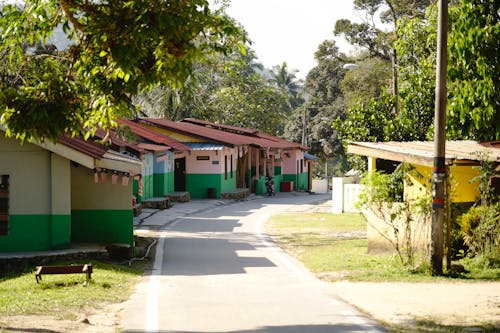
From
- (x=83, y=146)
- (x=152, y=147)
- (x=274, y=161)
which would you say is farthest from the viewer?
(x=274, y=161)

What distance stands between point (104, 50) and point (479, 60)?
966 cm

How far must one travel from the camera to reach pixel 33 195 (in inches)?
703

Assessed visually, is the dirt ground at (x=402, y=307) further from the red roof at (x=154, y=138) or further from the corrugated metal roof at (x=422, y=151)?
the red roof at (x=154, y=138)

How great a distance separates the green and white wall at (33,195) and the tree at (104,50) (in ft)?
21.5

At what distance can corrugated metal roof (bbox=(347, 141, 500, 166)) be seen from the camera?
15.9m

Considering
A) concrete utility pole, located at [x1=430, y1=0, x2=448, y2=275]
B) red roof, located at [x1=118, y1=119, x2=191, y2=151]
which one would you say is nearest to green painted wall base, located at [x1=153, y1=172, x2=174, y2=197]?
red roof, located at [x1=118, y1=119, x2=191, y2=151]

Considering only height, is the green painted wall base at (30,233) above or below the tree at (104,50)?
below

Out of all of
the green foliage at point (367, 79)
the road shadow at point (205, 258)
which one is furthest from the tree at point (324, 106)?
the road shadow at point (205, 258)

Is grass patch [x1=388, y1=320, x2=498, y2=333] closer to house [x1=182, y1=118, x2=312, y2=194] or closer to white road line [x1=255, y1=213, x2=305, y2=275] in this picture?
white road line [x1=255, y1=213, x2=305, y2=275]

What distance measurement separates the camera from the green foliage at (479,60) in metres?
16.8

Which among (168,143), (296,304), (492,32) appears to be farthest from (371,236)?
(168,143)

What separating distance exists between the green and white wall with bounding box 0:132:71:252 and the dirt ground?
20.3 ft

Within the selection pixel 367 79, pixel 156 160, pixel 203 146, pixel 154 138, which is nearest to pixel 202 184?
pixel 203 146

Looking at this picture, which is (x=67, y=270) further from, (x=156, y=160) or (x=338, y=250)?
(x=156, y=160)
